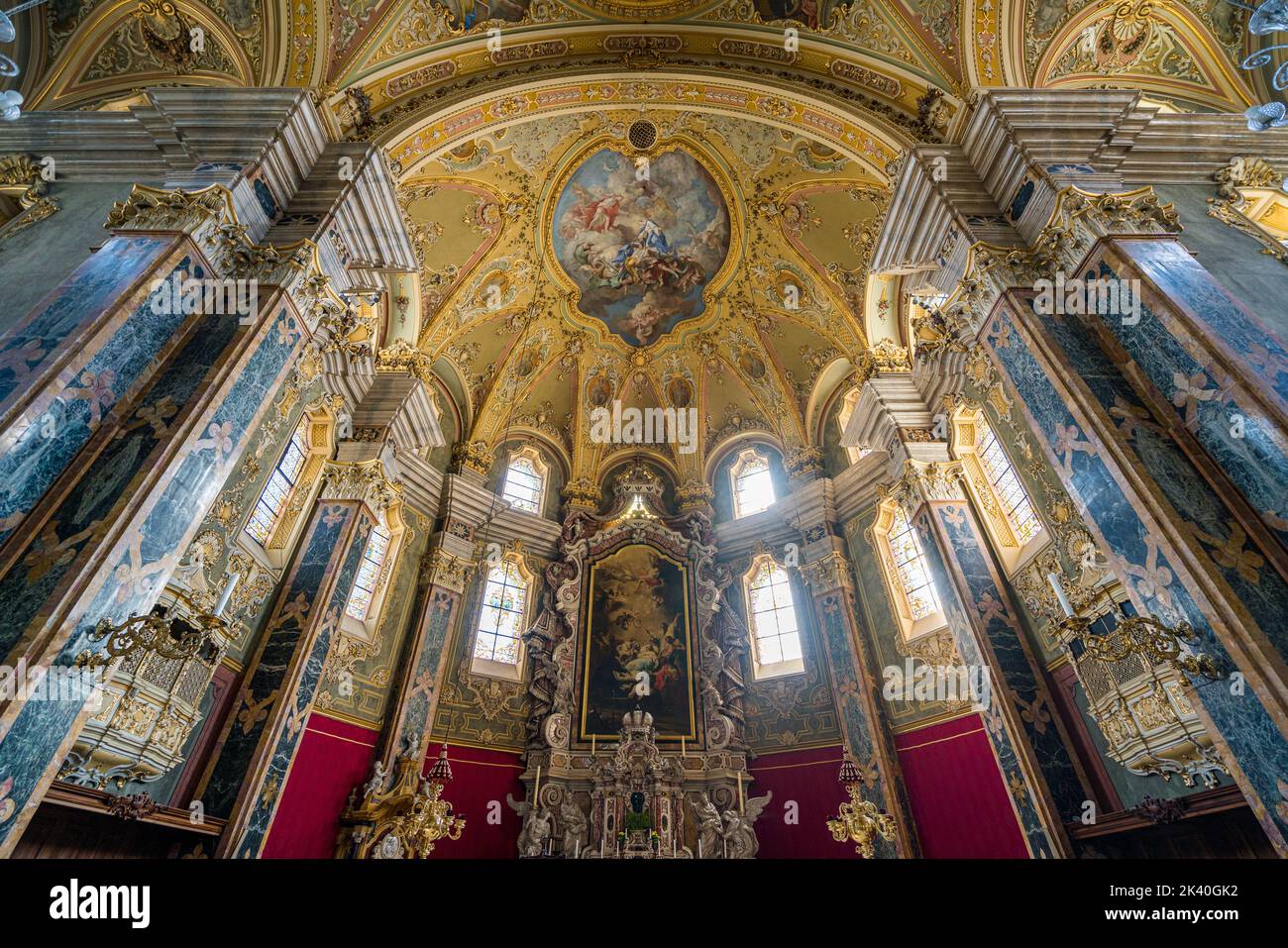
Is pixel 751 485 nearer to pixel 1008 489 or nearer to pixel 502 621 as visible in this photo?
pixel 1008 489

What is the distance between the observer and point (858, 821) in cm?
923

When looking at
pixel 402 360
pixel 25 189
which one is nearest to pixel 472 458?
pixel 402 360

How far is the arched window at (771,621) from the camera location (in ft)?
40.2

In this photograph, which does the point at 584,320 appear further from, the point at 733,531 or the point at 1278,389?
the point at 1278,389

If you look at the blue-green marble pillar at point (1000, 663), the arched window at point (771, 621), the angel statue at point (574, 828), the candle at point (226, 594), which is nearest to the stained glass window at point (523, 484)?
the arched window at point (771, 621)

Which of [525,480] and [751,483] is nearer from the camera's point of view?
[525,480]

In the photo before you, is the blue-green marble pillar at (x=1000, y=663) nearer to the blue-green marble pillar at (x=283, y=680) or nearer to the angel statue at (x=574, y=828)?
the angel statue at (x=574, y=828)

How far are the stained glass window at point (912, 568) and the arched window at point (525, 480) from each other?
7959mm

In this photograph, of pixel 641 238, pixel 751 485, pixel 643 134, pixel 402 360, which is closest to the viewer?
pixel 402 360

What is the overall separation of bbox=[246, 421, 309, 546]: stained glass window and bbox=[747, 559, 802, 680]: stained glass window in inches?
367

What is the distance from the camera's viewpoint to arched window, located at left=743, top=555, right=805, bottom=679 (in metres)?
12.3

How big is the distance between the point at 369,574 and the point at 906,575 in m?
9.93
